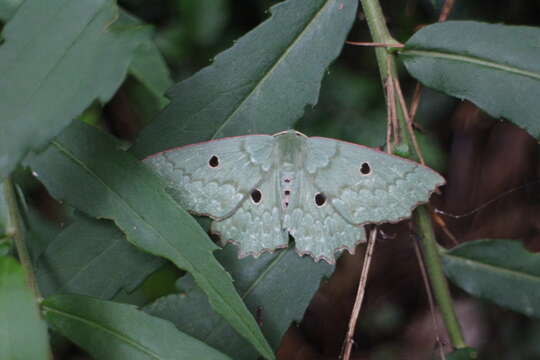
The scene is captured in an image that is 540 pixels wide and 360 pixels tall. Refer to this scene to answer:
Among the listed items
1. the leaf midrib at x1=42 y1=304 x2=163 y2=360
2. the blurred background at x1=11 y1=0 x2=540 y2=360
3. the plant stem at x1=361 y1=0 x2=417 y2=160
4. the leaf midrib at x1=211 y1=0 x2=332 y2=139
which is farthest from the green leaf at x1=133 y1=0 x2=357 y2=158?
the blurred background at x1=11 y1=0 x2=540 y2=360

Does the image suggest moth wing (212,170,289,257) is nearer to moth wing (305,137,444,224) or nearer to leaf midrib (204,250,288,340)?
leaf midrib (204,250,288,340)

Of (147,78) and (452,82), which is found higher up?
(452,82)

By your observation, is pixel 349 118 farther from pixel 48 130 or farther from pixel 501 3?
pixel 48 130

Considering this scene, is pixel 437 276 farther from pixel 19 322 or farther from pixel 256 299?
pixel 19 322

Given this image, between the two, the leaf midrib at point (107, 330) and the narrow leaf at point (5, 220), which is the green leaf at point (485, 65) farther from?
the narrow leaf at point (5, 220)

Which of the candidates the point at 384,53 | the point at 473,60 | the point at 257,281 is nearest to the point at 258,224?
the point at 257,281

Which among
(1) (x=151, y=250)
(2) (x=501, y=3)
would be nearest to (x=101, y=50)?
(1) (x=151, y=250)
